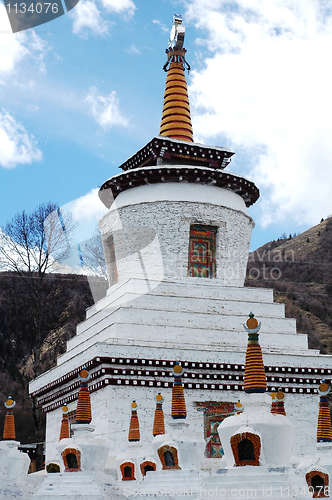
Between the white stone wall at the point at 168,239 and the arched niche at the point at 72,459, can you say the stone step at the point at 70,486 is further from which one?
the white stone wall at the point at 168,239

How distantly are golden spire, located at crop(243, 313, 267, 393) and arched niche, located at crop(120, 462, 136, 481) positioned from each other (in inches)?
127

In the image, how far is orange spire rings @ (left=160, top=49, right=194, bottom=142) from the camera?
1595 centimetres

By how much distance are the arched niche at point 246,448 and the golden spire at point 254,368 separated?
0.56m

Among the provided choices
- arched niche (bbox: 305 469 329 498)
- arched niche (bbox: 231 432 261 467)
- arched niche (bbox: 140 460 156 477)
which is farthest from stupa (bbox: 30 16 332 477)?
arched niche (bbox: 231 432 261 467)

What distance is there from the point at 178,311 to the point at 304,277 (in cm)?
3699

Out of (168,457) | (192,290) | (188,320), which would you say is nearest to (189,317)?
(188,320)

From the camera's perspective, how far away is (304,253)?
172 ft

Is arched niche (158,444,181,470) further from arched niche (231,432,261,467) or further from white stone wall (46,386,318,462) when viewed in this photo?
white stone wall (46,386,318,462)

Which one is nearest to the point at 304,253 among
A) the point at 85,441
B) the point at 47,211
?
the point at 47,211

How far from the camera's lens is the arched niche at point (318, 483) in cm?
691

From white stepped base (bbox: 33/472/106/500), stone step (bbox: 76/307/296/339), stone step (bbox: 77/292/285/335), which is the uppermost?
stone step (bbox: 77/292/285/335)

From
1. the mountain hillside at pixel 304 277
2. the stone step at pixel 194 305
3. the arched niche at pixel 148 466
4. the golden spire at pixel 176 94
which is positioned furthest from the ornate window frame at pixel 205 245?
the mountain hillside at pixel 304 277

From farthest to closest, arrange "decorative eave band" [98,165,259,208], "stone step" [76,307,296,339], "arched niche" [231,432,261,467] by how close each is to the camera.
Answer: "decorative eave band" [98,165,259,208] < "stone step" [76,307,296,339] < "arched niche" [231,432,261,467]

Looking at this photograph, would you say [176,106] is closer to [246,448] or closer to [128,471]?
[128,471]
